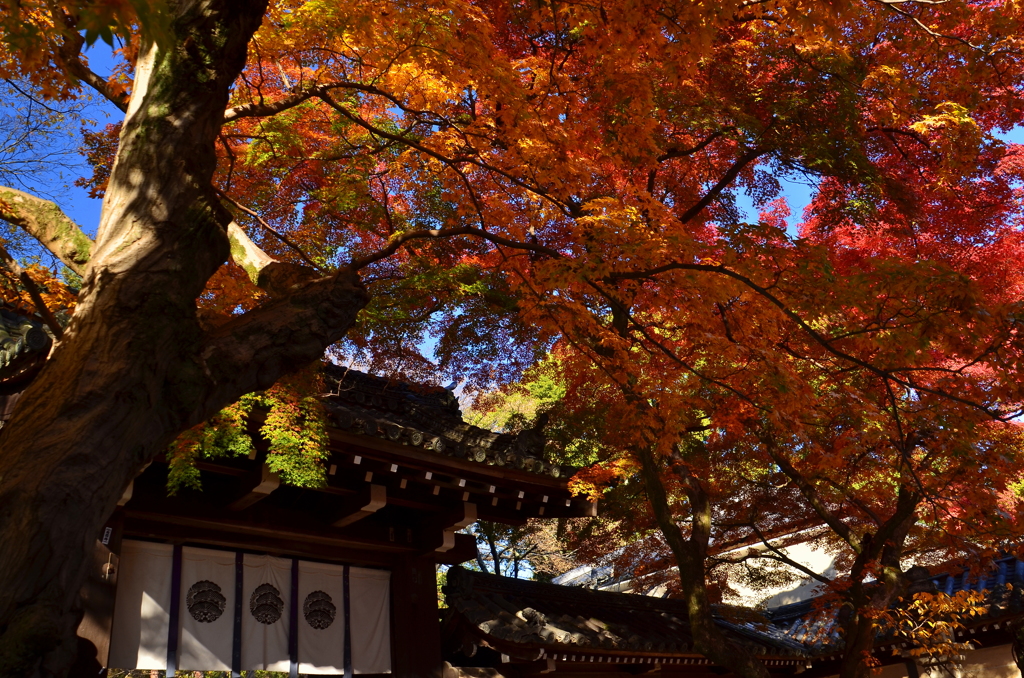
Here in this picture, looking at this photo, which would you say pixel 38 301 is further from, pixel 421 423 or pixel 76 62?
pixel 421 423

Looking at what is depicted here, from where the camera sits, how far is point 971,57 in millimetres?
8648

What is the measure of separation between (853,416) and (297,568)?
674cm

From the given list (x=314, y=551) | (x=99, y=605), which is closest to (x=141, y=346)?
(x=99, y=605)

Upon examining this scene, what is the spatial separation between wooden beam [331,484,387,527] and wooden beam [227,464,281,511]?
924 mm

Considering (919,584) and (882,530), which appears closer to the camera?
(882,530)

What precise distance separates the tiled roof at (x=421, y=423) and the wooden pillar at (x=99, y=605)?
2.07 m

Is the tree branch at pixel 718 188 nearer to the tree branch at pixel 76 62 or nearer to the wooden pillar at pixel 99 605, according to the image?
the tree branch at pixel 76 62

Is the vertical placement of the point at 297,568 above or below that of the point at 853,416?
below

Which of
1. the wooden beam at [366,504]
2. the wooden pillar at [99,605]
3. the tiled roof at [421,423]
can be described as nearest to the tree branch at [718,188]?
the tiled roof at [421,423]

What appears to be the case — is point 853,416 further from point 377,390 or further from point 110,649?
point 110,649

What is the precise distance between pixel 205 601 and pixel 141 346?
4.48 m

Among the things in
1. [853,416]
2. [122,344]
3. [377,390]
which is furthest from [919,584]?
[122,344]

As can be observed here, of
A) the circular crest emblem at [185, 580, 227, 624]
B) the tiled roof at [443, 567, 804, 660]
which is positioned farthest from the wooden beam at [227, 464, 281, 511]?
the tiled roof at [443, 567, 804, 660]

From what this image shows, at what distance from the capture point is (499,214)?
9.45 metres
